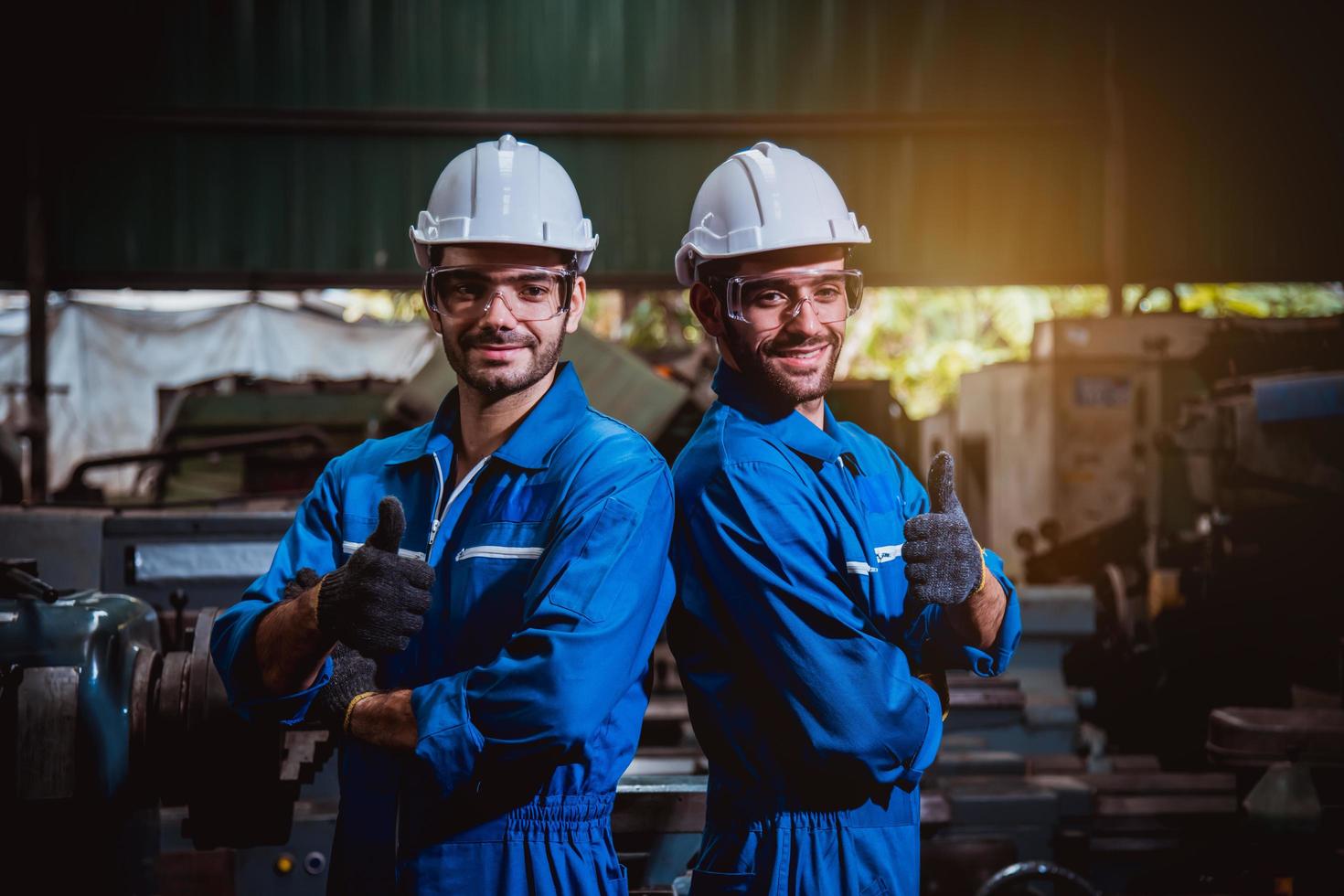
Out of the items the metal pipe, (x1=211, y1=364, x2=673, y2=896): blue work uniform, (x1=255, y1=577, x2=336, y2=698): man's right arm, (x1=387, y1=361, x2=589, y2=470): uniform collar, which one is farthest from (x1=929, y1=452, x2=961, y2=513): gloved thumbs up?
the metal pipe

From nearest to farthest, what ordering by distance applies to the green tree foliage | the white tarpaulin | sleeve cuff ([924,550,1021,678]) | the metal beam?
sleeve cuff ([924,550,1021,678]), the metal beam, the white tarpaulin, the green tree foliage

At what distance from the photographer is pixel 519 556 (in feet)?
5.51

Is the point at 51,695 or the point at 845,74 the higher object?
the point at 845,74

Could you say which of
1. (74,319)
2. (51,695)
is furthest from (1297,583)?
(74,319)

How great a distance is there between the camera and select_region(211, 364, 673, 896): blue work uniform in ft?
5.02

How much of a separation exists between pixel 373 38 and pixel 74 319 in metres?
4.26

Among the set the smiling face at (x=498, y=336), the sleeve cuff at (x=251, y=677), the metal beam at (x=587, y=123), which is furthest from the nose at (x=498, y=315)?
the metal beam at (x=587, y=123)

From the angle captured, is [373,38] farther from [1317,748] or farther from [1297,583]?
[1317,748]

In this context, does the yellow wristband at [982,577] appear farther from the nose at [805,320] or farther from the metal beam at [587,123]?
the metal beam at [587,123]

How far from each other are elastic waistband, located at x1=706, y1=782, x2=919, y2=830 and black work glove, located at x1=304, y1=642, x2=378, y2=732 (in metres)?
0.55

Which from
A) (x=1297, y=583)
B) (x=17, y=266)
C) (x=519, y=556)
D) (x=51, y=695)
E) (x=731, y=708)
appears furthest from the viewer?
(x=17, y=266)

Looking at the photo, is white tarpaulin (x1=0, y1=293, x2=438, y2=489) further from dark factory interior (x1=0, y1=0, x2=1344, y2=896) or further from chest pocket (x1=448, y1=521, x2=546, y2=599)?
chest pocket (x1=448, y1=521, x2=546, y2=599)

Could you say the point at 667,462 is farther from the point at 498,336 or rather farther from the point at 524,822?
the point at 524,822

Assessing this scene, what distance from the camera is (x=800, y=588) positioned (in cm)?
173
